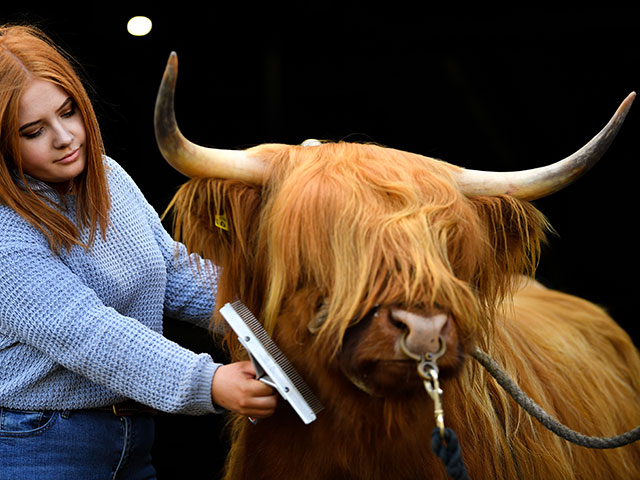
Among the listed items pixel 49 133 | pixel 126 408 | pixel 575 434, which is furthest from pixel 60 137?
pixel 575 434

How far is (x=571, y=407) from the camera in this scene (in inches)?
109

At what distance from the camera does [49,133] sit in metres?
2.11

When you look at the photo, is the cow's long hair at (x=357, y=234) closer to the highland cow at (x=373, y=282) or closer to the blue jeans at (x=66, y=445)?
the highland cow at (x=373, y=282)

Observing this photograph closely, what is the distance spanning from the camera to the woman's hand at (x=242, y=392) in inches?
75.5

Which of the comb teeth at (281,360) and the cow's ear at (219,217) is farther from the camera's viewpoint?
the cow's ear at (219,217)

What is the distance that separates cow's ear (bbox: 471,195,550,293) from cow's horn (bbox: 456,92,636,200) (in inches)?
1.4

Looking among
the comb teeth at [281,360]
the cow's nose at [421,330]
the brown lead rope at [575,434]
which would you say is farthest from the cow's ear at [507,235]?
the comb teeth at [281,360]

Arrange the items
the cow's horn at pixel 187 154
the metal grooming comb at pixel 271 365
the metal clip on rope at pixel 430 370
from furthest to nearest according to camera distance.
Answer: the metal grooming comb at pixel 271 365
the cow's horn at pixel 187 154
the metal clip on rope at pixel 430 370

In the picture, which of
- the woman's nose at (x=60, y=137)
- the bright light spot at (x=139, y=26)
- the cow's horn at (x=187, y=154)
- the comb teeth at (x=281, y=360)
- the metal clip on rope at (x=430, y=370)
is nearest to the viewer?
the metal clip on rope at (x=430, y=370)

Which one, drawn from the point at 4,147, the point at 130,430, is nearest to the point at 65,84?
the point at 4,147

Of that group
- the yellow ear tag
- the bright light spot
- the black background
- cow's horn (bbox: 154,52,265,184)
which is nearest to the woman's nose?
cow's horn (bbox: 154,52,265,184)

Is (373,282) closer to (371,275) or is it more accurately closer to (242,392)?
(371,275)

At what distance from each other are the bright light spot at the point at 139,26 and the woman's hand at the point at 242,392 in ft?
12.8

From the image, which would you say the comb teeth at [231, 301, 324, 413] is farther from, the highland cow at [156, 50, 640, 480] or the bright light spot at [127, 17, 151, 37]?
the bright light spot at [127, 17, 151, 37]
